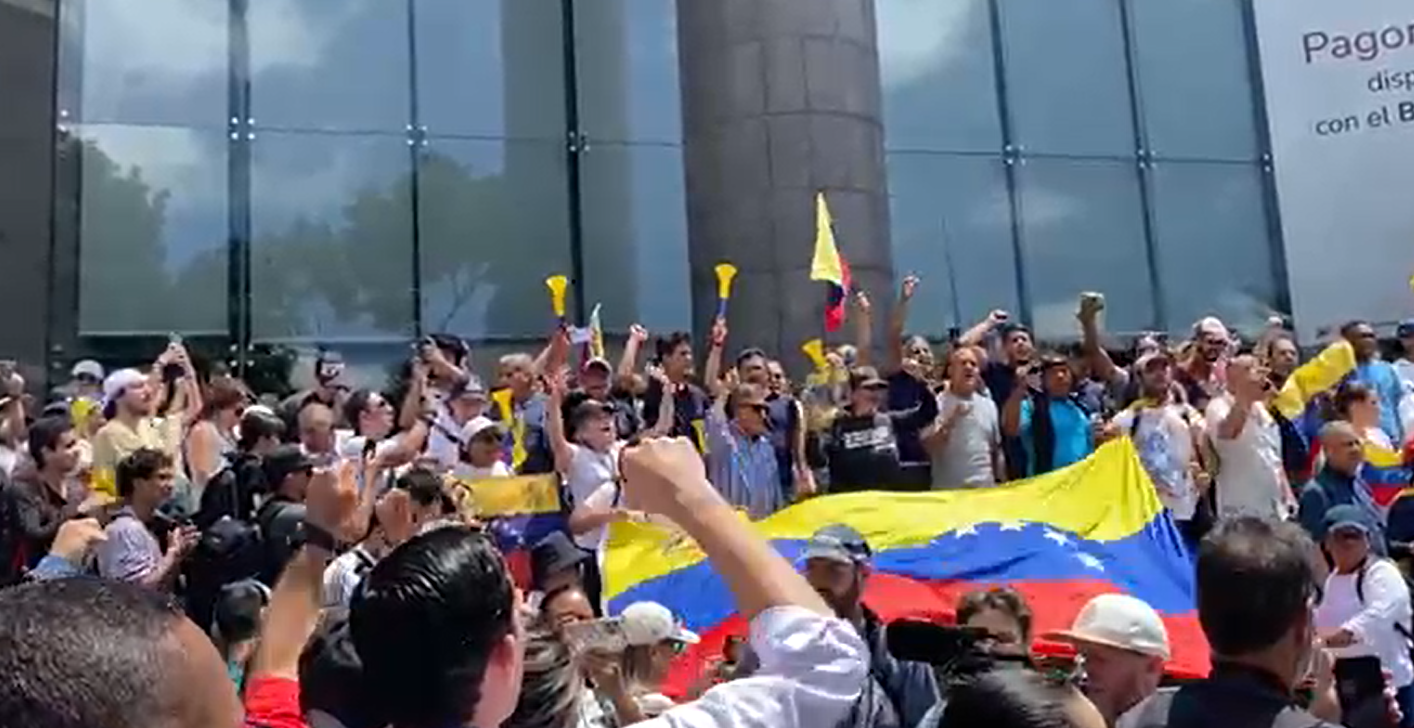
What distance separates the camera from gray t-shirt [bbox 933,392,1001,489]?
33.1 feet

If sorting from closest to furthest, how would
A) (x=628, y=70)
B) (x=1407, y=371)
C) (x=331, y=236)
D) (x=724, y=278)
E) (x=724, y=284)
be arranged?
(x=1407, y=371) → (x=724, y=284) → (x=724, y=278) → (x=331, y=236) → (x=628, y=70)

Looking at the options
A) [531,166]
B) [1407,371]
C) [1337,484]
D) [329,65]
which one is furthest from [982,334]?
[329,65]

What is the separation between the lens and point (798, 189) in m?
15.9

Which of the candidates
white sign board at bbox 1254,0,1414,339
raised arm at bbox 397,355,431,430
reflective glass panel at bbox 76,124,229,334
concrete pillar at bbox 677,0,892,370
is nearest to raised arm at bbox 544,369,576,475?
raised arm at bbox 397,355,431,430

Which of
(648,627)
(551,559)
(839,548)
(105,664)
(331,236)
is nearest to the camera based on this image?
(105,664)

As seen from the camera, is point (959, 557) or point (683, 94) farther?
point (683, 94)

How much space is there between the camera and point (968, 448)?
10.1 m

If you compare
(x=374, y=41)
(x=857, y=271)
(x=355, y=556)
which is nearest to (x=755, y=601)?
(x=355, y=556)

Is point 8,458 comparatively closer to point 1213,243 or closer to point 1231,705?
point 1231,705

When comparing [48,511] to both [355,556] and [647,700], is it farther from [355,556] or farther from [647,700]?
[647,700]

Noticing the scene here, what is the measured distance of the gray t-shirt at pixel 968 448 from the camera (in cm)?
1008

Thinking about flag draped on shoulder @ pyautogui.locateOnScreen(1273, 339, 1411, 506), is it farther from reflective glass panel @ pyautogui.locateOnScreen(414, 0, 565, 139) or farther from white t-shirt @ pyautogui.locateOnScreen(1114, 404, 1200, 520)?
reflective glass panel @ pyautogui.locateOnScreen(414, 0, 565, 139)

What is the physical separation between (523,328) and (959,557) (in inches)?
381

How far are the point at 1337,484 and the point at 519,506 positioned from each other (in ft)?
14.7
